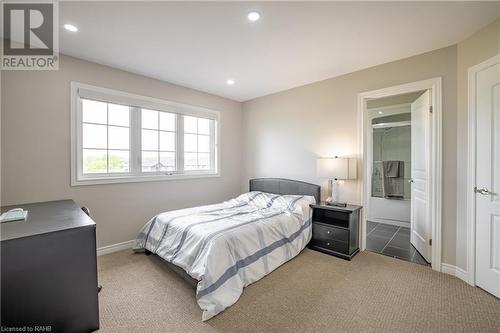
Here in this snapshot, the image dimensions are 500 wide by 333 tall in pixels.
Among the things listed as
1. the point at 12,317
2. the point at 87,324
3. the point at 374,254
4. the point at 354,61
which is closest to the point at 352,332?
the point at 374,254

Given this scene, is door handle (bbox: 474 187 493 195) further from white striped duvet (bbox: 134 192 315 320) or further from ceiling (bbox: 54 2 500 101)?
white striped duvet (bbox: 134 192 315 320)

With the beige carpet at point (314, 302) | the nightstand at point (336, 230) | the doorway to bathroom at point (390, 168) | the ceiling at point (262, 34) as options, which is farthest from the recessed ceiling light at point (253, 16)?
the doorway to bathroom at point (390, 168)

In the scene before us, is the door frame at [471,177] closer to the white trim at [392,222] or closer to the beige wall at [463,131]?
the beige wall at [463,131]

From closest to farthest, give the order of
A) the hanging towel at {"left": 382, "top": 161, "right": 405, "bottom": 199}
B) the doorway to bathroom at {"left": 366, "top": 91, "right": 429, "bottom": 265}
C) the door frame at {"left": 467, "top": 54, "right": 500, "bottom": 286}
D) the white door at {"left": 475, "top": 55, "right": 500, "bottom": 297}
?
the white door at {"left": 475, "top": 55, "right": 500, "bottom": 297} → the door frame at {"left": 467, "top": 54, "right": 500, "bottom": 286} → the doorway to bathroom at {"left": 366, "top": 91, "right": 429, "bottom": 265} → the hanging towel at {"left": 382, "top": 161, "right": 405, "bottom": 199}

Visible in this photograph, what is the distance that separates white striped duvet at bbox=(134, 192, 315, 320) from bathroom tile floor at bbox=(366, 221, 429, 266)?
1.19 meters

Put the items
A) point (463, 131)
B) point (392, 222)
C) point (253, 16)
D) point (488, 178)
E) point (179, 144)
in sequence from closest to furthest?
point (253, 16)
point (488, 178)
point (463, 131)
point (179, 144)
point (392, 222)

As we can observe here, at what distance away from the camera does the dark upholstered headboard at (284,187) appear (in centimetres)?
351

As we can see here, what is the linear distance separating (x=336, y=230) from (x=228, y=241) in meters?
1.61

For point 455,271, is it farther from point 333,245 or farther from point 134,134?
point 134,134

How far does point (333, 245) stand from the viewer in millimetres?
2951

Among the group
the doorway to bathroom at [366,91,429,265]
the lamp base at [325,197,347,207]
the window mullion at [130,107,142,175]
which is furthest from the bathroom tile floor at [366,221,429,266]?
the window mullion at [130,107,142,175]

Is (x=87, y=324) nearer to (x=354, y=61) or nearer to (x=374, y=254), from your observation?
(x=374, y=254)

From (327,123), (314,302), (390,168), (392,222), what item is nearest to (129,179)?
(314,302)

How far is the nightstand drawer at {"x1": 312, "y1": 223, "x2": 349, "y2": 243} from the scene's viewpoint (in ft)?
9.30
